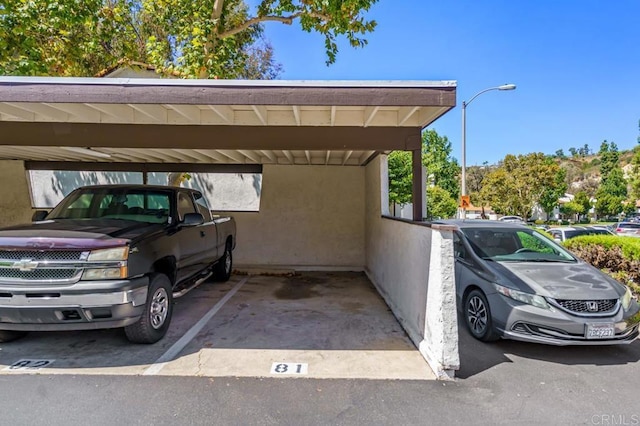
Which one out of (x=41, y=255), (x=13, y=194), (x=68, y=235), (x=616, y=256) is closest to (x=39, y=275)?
(x=41, y=255)

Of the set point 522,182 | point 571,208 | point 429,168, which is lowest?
point 571,208

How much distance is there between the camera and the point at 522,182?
3438cm

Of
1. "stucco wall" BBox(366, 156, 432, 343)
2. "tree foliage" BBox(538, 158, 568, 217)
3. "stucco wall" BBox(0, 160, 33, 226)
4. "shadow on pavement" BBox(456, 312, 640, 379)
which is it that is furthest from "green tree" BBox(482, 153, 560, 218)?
"stucco wall" BBox(0, 160, 33, 226)

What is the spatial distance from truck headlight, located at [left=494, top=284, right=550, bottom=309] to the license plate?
465 millimetres

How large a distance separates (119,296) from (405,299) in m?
3.58

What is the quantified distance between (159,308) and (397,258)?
3.45 metres

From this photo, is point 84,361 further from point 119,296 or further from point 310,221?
point 310,221

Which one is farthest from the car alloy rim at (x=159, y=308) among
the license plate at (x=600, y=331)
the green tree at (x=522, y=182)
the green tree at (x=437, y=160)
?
the green tree at (x=522, y=182)

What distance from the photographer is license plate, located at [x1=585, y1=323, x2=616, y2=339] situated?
4011mm

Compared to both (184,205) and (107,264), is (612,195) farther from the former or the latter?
(107,264)

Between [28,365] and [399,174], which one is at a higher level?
[399,174]

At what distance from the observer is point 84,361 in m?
3.89

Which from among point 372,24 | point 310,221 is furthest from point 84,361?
point 372,24

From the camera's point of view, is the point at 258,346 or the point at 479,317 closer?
the point at 258,346
